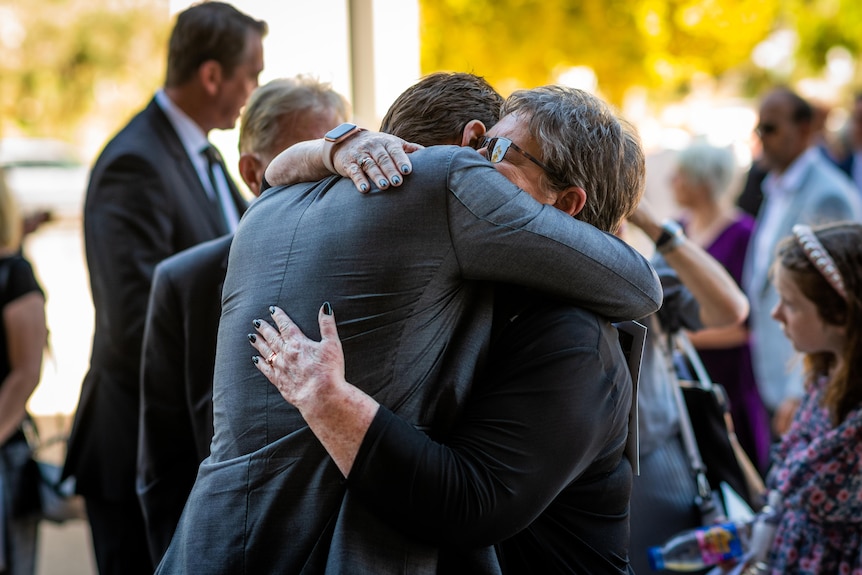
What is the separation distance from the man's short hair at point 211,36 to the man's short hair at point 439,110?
5.40 feet

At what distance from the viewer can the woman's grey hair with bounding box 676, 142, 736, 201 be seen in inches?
209

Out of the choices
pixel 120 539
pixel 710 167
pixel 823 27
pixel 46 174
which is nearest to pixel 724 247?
pixel 710 167

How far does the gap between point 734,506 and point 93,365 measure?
2112 mm

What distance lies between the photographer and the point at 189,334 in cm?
252

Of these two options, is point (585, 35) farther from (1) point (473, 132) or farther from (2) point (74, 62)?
(2) point (74, 62)

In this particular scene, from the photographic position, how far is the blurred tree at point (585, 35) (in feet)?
26.9

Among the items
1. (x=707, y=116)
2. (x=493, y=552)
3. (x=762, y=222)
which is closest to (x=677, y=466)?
(x=493, y=552)

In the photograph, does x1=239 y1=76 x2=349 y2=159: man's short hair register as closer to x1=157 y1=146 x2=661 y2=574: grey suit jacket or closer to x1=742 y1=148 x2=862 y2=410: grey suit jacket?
x1=157 y1=146 x2=661 y2=574: grey suit jacket

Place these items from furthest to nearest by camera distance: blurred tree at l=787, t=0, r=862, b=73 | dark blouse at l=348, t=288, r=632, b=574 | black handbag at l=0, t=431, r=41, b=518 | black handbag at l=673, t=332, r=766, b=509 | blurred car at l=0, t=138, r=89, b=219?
blurred tree at l=787, t=0, r=862, b=73 < blurred car at l=0, t=138, r=89, b=219 < black handbag at l=0, t=431, r=41, b=518 < black handbag at l=673, t=332, r=766, b=509 < dark blouse at l=348, t=288, r=632, b=574

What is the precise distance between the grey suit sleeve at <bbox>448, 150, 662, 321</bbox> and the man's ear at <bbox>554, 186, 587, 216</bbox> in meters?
0.12

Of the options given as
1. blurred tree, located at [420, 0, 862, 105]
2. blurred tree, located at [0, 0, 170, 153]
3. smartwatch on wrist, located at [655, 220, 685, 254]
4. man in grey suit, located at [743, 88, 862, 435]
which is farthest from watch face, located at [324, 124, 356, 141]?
A: blurred tree, located at [0, 0, 170, 153]

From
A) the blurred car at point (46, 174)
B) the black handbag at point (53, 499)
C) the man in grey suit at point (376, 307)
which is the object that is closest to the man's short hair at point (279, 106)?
the man in grey suit at point (376, 307)

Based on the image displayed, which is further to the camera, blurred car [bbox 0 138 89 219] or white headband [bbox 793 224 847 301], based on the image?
blurred car [bbox 0 138 89 219]

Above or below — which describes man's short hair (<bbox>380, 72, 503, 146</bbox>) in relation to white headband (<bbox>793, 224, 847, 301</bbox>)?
above
